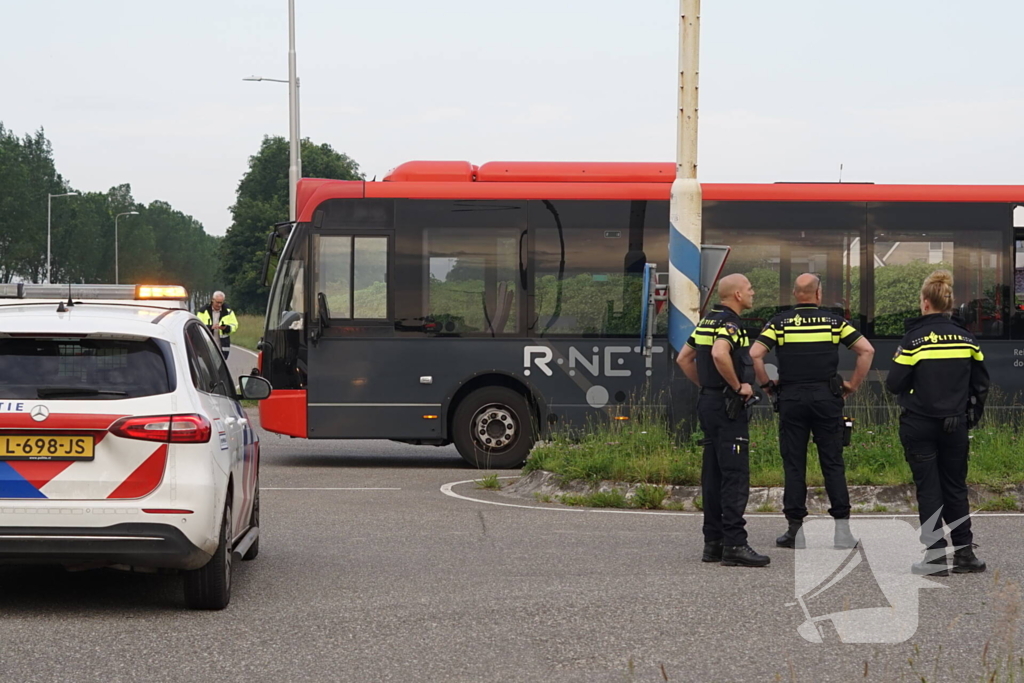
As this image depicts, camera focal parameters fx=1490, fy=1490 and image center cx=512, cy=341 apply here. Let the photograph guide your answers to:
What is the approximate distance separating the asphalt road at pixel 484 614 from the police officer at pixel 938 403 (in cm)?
48

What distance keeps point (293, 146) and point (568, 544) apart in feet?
80.9

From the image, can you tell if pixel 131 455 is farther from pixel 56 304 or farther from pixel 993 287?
pixel 993 287

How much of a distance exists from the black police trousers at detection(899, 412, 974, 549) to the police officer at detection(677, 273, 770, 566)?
3.27 feet

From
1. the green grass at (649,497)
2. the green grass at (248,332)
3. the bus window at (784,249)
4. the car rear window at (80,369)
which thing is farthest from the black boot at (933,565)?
the green grass at (248,332)

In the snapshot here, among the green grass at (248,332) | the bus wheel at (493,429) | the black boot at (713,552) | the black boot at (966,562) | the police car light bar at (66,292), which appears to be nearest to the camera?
the black boot at (966,562)

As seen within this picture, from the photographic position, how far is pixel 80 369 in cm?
728

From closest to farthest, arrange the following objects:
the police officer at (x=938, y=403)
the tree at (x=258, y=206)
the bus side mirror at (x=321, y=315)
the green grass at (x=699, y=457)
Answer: the police officer at (x=938, y=403) < the green grass at (x=699, y=457) < the bus side mirror at (x=321, y=315) < the tree at (x=258, y=206)

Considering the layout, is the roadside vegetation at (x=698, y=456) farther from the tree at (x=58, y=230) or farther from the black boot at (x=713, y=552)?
the tree at (x=58, y=230)

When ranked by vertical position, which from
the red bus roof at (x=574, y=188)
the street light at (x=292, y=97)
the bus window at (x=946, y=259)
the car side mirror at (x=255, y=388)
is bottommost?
the car side mirror at (x=255, y=388)

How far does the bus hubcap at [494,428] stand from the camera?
639 inches

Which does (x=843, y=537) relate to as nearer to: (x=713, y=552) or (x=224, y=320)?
(x=713, y=552)

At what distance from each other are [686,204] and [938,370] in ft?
17.1

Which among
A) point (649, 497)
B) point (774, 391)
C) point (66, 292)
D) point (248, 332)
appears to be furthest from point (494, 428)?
point (248, 332)

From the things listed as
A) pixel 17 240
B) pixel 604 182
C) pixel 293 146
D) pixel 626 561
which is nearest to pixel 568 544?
pixel 626 561
